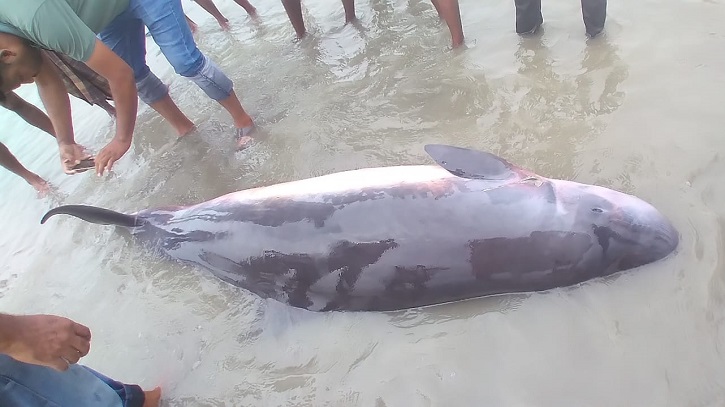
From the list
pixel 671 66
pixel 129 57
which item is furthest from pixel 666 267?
pixel 129 57

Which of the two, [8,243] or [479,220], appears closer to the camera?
[479,220]

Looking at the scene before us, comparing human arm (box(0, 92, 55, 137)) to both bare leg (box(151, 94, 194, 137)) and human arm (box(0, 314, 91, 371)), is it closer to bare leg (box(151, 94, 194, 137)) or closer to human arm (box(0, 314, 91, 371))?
bare leg (box(151, 94, 194, 137))

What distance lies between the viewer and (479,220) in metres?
3.32

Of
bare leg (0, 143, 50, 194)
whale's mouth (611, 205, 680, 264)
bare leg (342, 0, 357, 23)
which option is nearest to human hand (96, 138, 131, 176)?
bare leg (0, 143, 50, 194)

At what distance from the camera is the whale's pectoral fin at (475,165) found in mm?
3537

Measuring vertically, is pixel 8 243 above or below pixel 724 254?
above

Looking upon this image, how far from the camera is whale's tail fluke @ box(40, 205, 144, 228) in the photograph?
13.1 feet

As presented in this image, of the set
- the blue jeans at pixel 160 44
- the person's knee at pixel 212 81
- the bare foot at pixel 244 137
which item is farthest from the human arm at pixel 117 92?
the bare foot at pixel 244 137

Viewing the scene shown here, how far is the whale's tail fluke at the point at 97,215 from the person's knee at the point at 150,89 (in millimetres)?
1173

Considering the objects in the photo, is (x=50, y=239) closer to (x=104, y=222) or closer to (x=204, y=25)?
(x=104, y=222)

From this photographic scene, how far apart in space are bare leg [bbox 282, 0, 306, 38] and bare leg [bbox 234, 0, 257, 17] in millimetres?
874

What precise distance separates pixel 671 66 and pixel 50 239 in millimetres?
5048

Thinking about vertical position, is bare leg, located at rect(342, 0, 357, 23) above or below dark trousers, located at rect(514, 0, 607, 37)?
above

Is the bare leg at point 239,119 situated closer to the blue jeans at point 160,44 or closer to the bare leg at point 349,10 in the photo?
the blue jeans at point 160,44
